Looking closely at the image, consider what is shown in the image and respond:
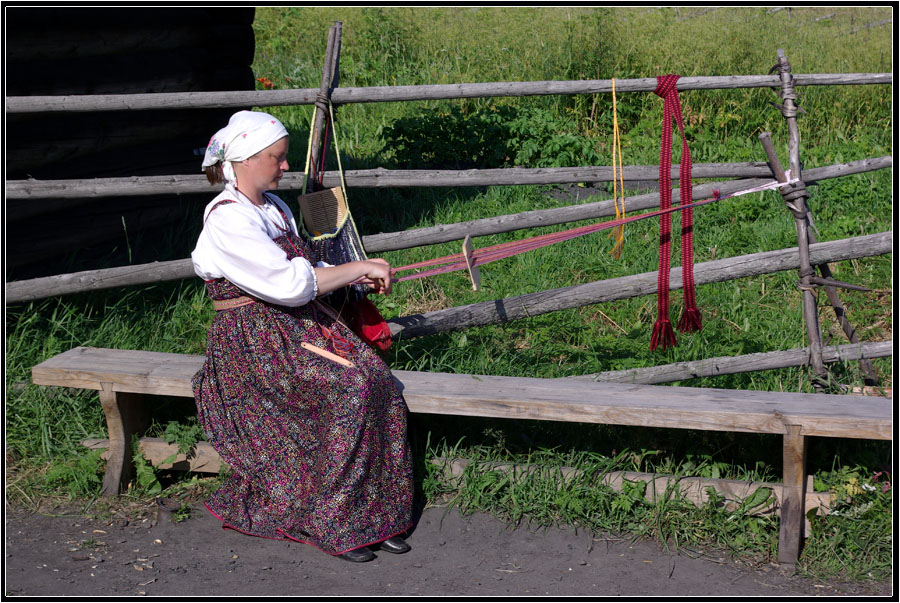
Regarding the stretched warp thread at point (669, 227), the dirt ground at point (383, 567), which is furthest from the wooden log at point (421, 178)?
the dirt ground at point (383, 567)

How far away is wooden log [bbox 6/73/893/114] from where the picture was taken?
356cm

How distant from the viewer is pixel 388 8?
1016cm

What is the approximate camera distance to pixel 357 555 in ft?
10.1

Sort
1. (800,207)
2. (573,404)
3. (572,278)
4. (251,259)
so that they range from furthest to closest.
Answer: (572,278)
(800,207)
(573,404)
(251,259)

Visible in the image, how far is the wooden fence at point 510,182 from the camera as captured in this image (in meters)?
3.64

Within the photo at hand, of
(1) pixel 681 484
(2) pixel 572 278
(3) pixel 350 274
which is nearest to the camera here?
(3) pixel 350 274

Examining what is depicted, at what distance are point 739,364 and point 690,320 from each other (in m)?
0.44

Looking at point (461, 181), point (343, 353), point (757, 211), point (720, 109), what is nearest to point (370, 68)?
point (720, 109)

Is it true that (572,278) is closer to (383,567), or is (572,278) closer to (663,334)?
(663,334)

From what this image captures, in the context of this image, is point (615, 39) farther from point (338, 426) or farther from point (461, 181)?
point (338, 426)

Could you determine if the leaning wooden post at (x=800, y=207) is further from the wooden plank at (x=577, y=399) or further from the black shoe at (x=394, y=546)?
the black shoe at (x=394, y=546)

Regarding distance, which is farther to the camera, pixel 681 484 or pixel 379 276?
pixel 681 484

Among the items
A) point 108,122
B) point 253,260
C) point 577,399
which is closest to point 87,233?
point 108,122

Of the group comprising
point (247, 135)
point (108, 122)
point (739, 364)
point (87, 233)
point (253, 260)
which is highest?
point (108, 122)
